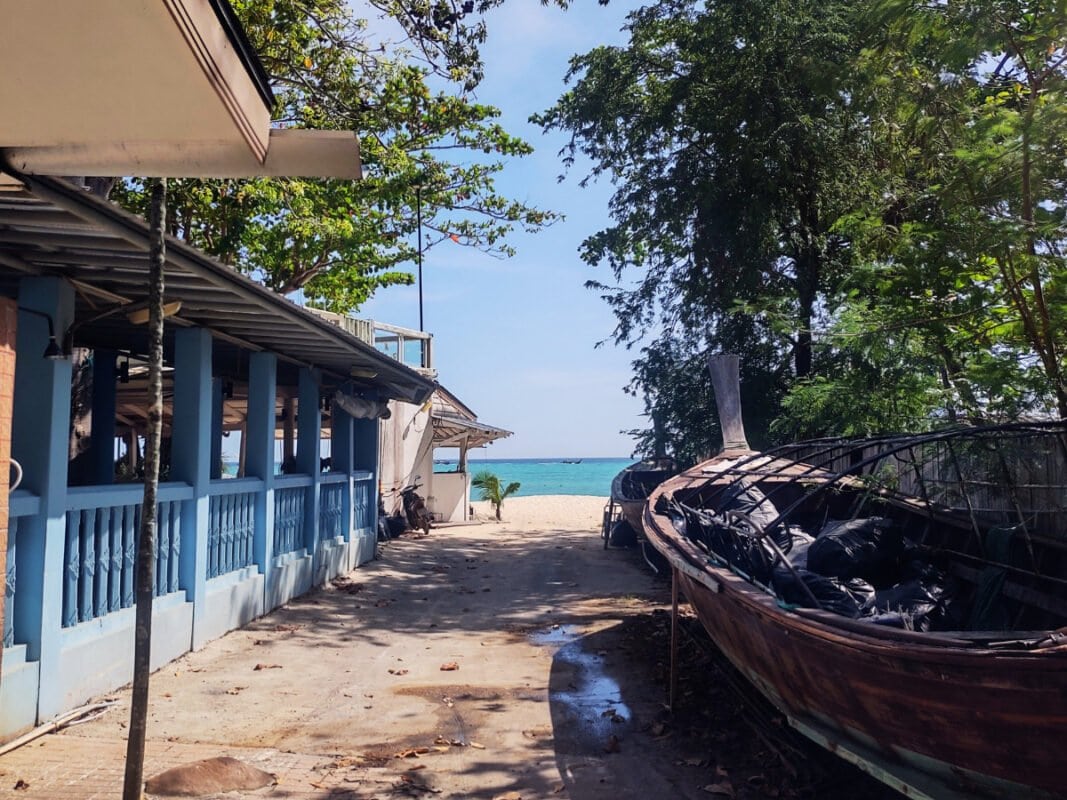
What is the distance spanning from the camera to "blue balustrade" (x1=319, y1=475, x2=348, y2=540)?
1145 centimetres

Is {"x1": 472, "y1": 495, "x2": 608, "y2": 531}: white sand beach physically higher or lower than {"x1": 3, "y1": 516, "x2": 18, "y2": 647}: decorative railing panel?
lower

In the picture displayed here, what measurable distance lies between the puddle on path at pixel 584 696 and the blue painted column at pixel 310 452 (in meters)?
3.61

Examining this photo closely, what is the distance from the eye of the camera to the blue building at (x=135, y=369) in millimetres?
2373

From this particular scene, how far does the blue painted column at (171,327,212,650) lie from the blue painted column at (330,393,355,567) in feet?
16.0

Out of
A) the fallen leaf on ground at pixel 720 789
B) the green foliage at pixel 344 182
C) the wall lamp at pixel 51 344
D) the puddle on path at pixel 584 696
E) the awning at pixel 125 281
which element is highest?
the green foliage at pixel 344 182

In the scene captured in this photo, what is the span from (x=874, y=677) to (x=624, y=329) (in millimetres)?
14169

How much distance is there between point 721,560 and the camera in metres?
6.17

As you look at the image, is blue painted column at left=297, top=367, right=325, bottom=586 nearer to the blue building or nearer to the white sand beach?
the blue building

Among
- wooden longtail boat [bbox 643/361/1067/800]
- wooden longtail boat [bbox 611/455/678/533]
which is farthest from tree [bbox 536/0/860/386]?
wooden longtail boat [bbox 643/361/1067/800]

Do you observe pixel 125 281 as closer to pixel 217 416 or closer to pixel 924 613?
pixel 217 416

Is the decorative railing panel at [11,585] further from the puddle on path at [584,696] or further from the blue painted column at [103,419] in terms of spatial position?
the blue painted column at [103,419]

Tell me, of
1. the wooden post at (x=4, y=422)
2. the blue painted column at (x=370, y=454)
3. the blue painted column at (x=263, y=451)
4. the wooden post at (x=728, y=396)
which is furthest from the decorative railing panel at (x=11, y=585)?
the wooden post at (x=728, y=396)

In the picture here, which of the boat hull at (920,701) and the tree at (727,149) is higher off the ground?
the tree at (727,149)

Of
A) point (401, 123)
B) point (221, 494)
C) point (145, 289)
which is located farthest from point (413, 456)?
point (145, 289)
